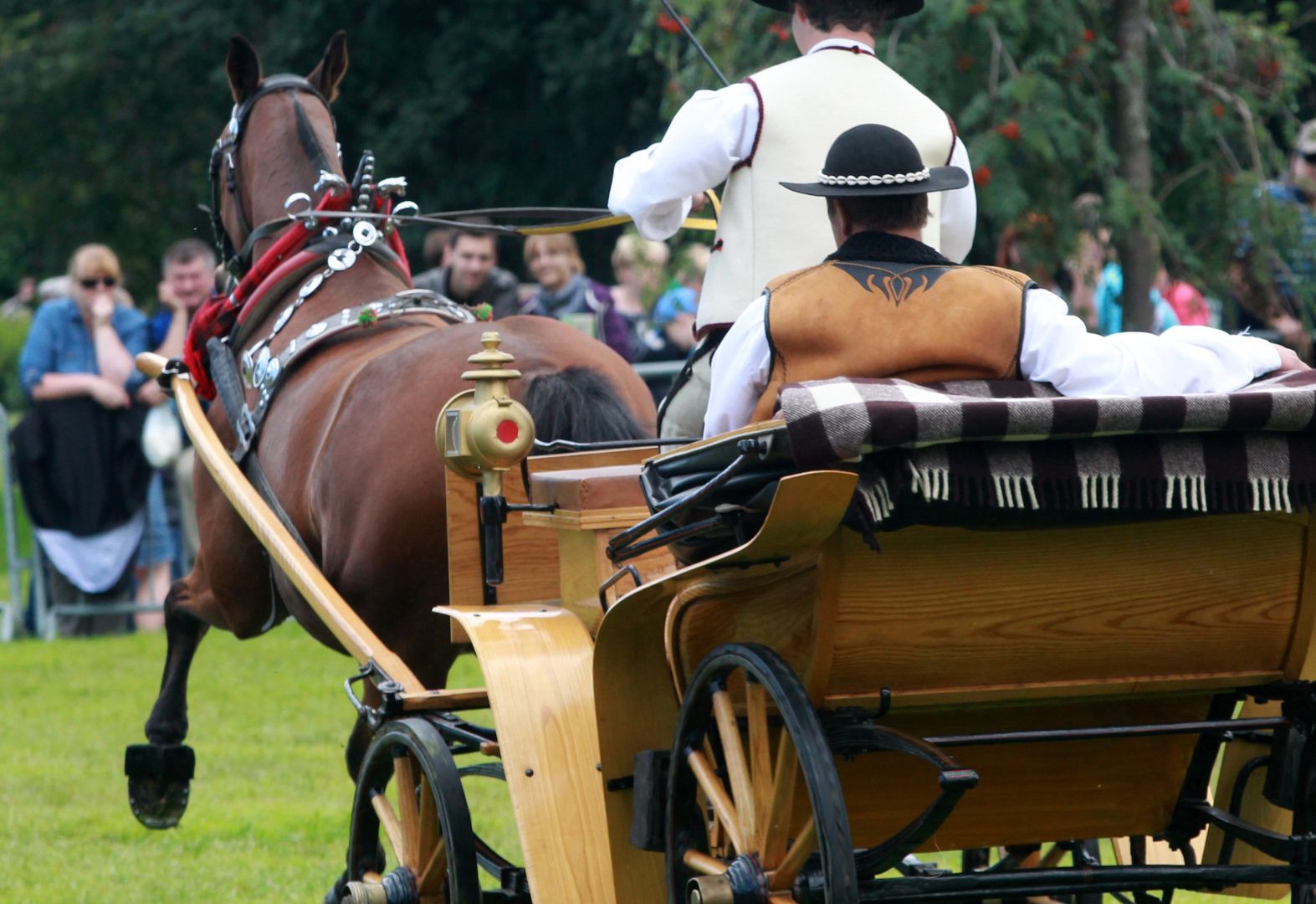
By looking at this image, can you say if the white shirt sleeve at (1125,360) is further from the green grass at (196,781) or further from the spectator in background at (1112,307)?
the spectator in background at (1112,307)

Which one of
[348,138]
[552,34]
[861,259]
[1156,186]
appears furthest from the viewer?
[348,138]

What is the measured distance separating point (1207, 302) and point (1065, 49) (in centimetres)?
171

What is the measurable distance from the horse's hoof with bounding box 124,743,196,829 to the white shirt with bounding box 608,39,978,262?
276cm

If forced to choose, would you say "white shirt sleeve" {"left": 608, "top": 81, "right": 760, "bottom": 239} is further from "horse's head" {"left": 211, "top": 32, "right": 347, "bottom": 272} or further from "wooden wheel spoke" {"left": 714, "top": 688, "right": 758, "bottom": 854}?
"horse's head" {"left": 211, "top": 32, "right": 347, "bottom": 272}

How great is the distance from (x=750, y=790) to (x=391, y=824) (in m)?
1.18

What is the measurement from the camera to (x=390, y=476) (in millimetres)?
4438

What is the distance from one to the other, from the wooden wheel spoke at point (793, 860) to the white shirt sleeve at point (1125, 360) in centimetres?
87

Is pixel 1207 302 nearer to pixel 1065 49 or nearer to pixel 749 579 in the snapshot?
pixel 1065 49

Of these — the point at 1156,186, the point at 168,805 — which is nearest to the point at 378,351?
the point at 168,805

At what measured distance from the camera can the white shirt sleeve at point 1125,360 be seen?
3.07m

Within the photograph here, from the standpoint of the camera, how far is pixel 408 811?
383 cm

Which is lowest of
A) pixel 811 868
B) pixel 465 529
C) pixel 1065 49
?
pixel 811 868

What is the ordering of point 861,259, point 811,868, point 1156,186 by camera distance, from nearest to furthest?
point 811,868
point 861,259
point 1156,186

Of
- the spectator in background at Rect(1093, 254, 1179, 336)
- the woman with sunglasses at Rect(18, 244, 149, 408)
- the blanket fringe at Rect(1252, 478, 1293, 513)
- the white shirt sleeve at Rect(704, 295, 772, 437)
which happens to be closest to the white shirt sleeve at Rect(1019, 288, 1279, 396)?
the blanket fringe at Rect(1252, 478, 1293, 513)
